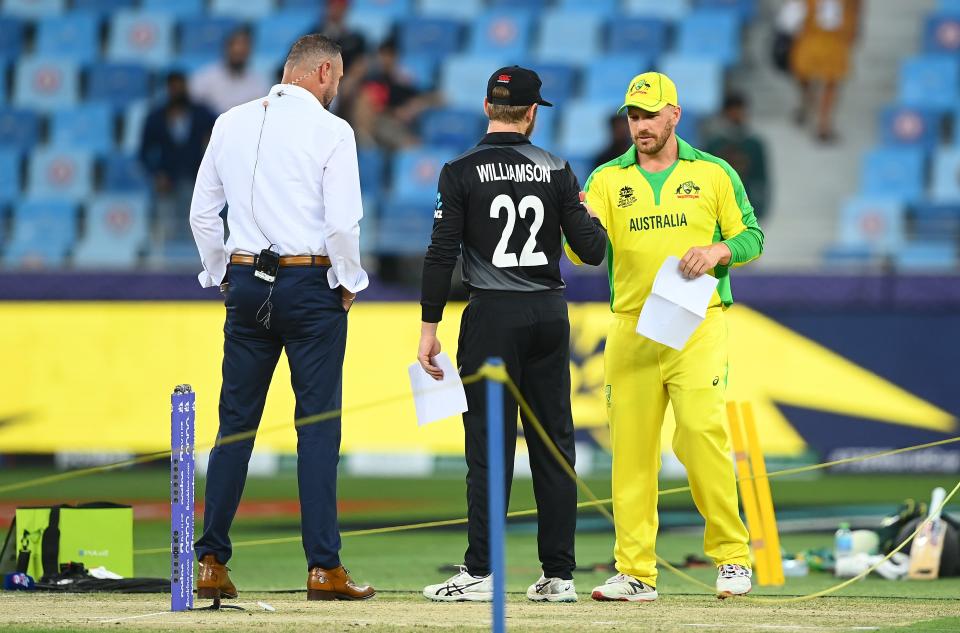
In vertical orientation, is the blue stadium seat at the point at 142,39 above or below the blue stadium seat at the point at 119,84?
above

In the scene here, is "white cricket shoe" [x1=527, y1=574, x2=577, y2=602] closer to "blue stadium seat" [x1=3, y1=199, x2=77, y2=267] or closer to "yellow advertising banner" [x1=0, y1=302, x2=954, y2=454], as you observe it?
"yellow advertising banner" [x1=0, y1=302, x2=954, y2=454]

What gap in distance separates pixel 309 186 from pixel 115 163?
10.6m

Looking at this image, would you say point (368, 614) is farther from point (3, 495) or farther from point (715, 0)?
point (715, 0)

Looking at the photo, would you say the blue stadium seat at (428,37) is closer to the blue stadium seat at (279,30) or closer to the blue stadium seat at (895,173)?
the blue stadium seat at (279,30)

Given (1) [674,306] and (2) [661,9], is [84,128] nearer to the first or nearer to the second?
(2) [661,9]

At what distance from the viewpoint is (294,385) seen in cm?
757

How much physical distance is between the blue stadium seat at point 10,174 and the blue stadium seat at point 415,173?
4012mm

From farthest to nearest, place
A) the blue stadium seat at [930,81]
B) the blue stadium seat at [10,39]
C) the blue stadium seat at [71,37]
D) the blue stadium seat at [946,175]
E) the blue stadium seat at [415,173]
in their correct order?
the blue stadium seat at [10,39] < the blue stadium seat at [71,37] < the blue stadium seat at [930,81] < the blue stadium seat at [415,173] < the blue stadium seat at [946,175]

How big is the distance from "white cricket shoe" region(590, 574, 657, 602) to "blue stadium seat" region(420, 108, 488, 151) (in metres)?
10.5

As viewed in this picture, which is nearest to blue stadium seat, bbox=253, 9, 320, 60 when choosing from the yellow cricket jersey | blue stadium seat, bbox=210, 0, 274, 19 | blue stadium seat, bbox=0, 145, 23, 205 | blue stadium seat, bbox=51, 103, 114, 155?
blue stadium seat, bbox=210, 0, 274, 19

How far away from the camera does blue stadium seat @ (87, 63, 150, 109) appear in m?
19.0

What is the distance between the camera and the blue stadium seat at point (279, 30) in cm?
1969

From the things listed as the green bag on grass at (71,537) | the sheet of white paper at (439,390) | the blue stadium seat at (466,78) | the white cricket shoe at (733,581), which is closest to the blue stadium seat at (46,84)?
the blue stadium seat at (466,78)

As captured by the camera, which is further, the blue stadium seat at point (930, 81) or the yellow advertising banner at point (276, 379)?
the blue stadium seat at point (930, 81)
